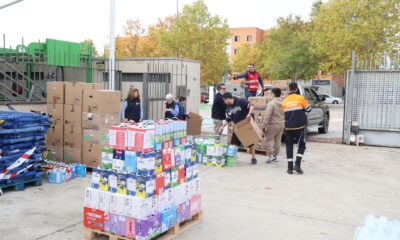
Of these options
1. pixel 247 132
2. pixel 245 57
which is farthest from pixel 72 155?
pixel 245 57

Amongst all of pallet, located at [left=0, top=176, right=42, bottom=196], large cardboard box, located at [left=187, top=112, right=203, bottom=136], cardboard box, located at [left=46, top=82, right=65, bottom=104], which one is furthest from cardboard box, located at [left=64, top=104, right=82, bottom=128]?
large cardboard box, located at [left=187, top=112, right=203, bottom=136]

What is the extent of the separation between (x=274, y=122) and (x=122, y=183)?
19.4 feet

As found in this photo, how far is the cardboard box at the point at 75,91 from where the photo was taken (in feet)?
28.8

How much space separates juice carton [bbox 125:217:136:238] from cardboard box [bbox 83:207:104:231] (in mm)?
367

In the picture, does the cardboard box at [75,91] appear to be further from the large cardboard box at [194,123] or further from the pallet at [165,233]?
the large cardboard box at [194,123]

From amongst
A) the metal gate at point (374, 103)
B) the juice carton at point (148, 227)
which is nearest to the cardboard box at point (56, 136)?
the juice carton at point (148, 227)

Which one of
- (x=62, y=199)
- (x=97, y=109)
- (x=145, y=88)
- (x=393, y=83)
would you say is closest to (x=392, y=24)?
(x=393, y=83)

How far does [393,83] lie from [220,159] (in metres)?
6.53

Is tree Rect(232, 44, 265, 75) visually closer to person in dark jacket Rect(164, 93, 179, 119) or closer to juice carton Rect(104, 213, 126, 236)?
person in dark jacket Rect(164, 93, 179, 119)

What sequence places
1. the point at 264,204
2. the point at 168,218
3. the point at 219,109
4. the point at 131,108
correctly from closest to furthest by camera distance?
the point at 168,218 < the point at 264,204 < the point at 131,108 < the point at 219,109

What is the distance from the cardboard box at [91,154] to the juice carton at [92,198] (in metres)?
3.64

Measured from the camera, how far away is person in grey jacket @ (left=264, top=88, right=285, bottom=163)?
390 inches

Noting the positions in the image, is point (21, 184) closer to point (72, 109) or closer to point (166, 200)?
point (72, 109)

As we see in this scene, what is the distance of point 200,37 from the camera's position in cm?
3644
